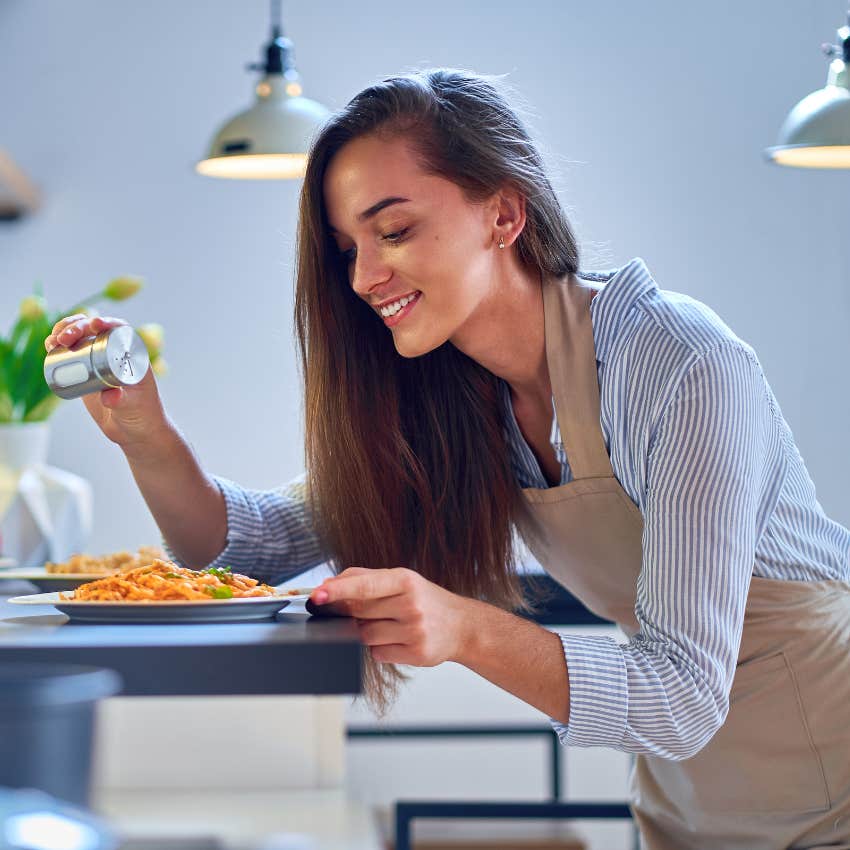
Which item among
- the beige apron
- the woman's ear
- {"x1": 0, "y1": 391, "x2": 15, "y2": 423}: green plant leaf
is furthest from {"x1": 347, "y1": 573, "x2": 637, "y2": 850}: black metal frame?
{"x1": 0, "y1": 391, "x2": 15, "y2": 423}: green plant leaf

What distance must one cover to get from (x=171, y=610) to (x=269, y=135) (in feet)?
6.88

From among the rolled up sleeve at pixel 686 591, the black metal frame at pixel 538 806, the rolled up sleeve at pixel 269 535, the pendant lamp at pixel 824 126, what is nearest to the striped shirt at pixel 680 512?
the rolled up sleeve at pixel 686 591

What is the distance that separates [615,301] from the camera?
1.23 meters

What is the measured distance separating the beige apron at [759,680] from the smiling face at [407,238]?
0.11 m

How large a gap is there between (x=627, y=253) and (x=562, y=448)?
8.74ft

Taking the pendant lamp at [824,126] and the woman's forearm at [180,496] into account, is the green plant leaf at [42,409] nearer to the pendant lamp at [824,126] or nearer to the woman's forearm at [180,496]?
the woman's forearm at [180,496]

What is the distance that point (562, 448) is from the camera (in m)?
1.26

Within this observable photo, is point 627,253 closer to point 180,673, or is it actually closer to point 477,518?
point 477,518

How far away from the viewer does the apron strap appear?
122cm

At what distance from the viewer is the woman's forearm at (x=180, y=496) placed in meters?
1.30

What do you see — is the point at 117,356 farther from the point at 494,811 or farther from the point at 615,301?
the point at 494,811

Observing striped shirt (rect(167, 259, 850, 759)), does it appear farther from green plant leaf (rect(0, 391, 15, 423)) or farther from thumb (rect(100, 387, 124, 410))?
green plant leaf (rect(0, 391, 15, 423))

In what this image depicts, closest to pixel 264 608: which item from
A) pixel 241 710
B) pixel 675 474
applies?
pixel 675 474

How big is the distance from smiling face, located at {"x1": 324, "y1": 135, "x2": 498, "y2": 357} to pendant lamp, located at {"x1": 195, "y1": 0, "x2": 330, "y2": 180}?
4.85ft
